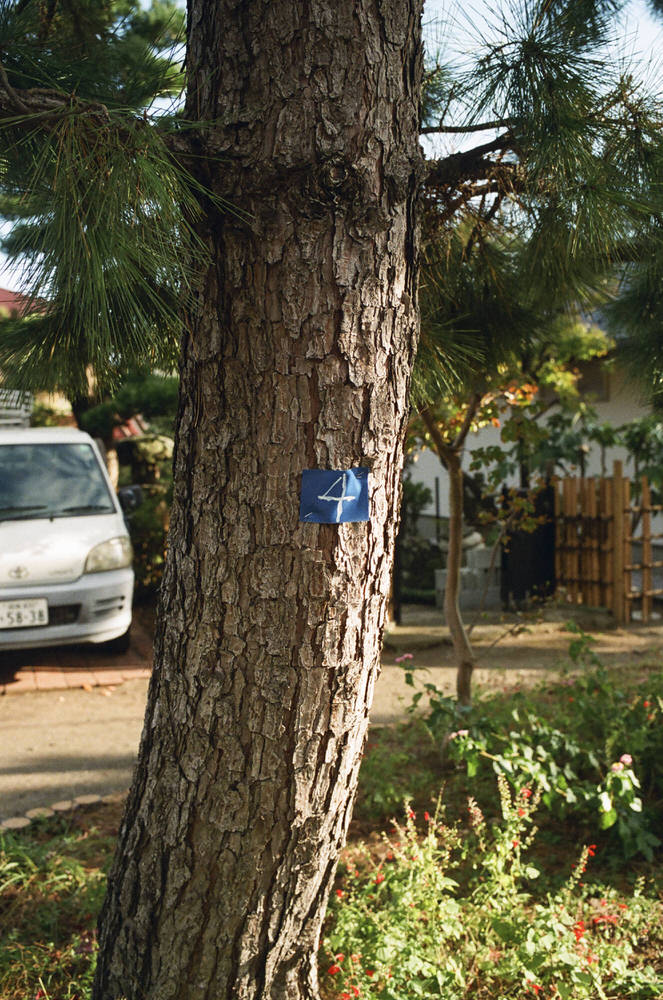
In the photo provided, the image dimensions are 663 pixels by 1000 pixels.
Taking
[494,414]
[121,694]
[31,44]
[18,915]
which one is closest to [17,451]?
[121,694]

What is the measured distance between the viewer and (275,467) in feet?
6.66

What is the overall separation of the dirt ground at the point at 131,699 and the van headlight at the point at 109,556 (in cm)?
92

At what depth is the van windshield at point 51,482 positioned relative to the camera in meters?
6.52

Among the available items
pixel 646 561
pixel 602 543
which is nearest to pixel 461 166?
pixel 602 543

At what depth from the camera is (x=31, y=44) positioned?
2100 mm

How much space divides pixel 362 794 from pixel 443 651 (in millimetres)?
3995

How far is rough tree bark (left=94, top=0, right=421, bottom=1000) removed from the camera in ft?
6.56

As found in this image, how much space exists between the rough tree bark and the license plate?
4.19 metres

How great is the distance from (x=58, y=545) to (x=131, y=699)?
49.4 inches

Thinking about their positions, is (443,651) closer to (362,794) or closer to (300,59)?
(362,794)

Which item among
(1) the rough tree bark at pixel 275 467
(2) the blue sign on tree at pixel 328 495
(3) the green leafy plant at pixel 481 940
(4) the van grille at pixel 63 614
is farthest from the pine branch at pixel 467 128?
(4) the van grille at pixel 63 614

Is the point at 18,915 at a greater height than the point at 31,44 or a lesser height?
lesser

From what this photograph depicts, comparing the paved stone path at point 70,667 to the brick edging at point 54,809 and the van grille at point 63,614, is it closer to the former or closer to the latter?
the van grille at point 63,614

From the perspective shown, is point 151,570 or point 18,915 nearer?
point 18,915
